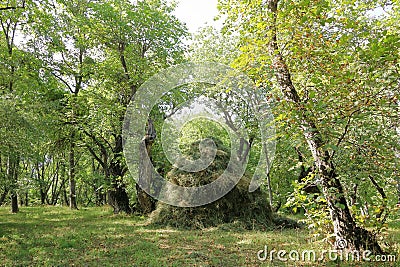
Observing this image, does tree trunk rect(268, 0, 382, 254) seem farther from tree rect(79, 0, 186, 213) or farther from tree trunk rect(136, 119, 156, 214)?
tree trunk rect(136, 119, 156, 214)

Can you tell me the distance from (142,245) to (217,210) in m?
4.01

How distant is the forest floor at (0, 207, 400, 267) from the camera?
614 centimetres

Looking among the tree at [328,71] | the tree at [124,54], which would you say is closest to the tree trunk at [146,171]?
the tree at [124,54]

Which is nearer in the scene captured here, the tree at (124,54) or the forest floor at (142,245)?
the forest floor at (142,245)

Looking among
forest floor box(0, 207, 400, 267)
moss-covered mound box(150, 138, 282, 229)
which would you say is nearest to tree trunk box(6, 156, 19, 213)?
forest floor box(0, 207, 400, 267)

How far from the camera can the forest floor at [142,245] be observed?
6.14 metres

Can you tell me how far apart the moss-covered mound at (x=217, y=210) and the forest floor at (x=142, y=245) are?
59 cm

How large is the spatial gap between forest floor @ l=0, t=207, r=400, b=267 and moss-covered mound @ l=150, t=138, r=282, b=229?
0.59 meters

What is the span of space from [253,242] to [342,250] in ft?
9.61

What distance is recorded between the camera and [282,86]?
240 inches

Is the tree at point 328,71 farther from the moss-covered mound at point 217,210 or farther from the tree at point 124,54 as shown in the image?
the tree at point 124,54

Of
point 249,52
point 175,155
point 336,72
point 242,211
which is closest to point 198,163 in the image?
point 175,155

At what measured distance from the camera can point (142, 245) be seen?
25.5ft

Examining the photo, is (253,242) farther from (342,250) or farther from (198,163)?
(198,163)
